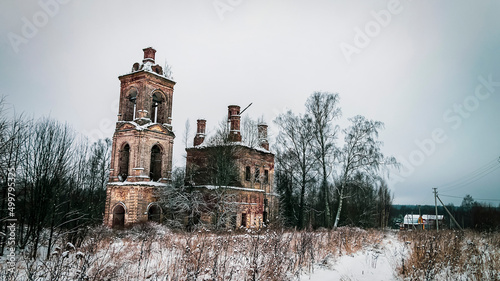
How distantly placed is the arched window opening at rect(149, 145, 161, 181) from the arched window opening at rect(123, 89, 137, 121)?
→ 3.03 meters

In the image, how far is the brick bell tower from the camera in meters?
21.7

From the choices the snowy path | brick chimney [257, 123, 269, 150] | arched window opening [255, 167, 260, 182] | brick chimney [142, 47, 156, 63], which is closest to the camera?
the snowy path

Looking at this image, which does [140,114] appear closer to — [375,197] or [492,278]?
[492,278]

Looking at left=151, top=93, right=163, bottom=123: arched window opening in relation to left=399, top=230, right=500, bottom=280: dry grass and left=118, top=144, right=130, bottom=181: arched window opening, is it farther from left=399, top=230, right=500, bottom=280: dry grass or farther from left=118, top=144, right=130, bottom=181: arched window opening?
left=399, top=230, right=500, bottom=280: dry grass

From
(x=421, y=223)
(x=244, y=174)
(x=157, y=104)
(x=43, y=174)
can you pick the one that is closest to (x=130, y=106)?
(x=157, y=104)

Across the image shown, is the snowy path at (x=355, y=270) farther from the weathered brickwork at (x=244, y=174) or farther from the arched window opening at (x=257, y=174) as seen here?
the arched window opening at (x=257, y=174)

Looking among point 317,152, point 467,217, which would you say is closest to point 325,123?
point 317,152

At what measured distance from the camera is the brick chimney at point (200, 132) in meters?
27.3

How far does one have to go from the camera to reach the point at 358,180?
24.6 m

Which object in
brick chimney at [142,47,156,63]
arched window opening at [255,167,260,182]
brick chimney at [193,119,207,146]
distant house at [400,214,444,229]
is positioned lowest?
distant house at [400,214,444,229]

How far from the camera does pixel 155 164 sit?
2441 cm

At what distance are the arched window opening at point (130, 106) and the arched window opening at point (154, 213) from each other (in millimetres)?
7100

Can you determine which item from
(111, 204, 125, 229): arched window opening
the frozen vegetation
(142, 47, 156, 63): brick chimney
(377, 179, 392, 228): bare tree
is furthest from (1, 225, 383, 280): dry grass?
(377, 179, 392, 228): bare tree

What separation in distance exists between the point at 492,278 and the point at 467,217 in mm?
58781
